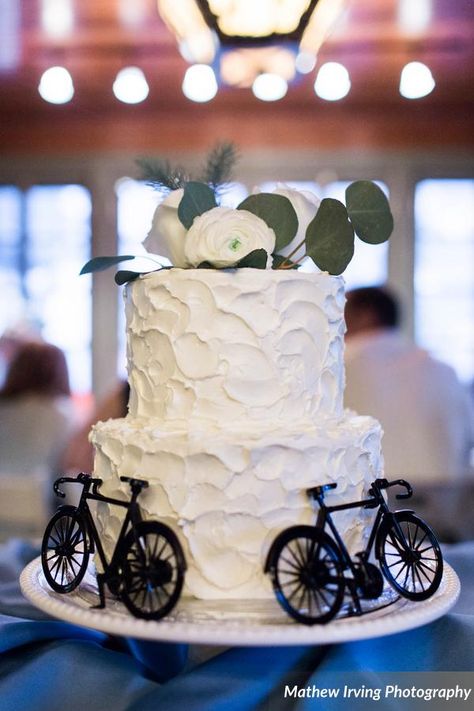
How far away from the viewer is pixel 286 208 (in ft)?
4.73

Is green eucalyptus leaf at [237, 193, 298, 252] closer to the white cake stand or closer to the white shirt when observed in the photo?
the white cake stand

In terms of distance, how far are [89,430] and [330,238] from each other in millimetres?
2380

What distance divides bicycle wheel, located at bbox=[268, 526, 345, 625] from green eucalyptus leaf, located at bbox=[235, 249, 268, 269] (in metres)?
0.43

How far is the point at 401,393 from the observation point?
326 centimetres

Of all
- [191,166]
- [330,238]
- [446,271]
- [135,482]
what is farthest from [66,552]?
[446,271]

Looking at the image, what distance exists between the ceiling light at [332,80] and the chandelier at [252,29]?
49cm

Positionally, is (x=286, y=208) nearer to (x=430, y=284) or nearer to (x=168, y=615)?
(x=168, y=615)

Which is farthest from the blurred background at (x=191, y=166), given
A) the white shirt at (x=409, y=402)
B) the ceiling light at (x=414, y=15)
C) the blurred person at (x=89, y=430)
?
the white shirt at (x=409, y=402)

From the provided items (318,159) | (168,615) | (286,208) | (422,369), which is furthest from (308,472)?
(318,159)

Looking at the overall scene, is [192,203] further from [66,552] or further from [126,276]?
[66,552]

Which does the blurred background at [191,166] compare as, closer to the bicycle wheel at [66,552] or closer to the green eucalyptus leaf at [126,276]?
the green eucalyptus leaf at [126,276]

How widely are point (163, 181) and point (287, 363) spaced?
464 millimetres

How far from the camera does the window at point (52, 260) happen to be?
17.4ft

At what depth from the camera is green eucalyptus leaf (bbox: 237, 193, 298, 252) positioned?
1.44m
